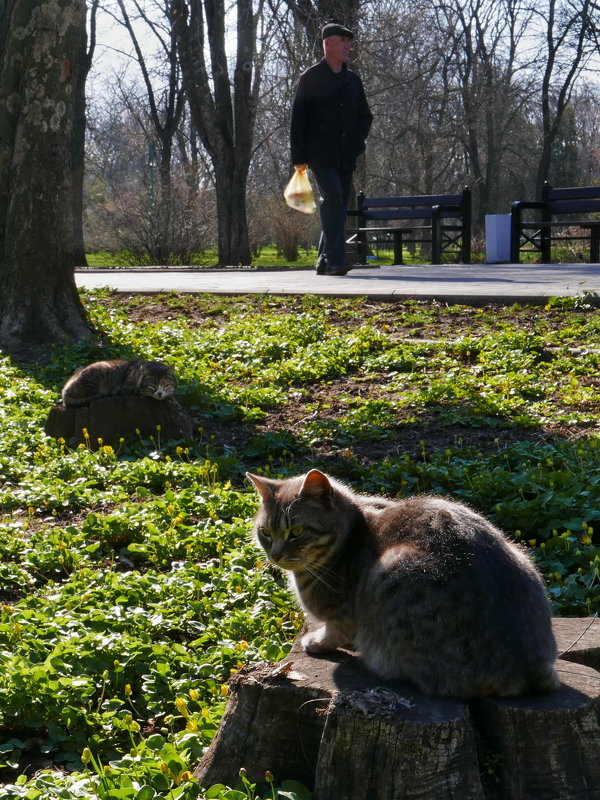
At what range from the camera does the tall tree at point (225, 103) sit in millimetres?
22141

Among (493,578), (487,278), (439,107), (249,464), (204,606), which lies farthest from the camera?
(439,107)

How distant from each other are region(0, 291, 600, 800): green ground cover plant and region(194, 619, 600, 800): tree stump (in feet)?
0.50

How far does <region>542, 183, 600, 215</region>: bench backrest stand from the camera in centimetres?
1789

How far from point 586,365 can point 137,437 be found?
390 cm

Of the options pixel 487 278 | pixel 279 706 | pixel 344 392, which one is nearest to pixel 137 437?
pixel 344 392

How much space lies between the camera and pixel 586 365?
8.16 metres

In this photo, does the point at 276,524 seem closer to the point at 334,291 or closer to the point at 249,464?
the point at 249,464

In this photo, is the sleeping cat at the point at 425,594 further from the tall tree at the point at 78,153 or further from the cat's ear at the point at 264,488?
the tall tree at the point at 78,153

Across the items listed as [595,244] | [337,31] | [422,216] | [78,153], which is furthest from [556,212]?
[78,153]

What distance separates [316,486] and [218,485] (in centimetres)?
295

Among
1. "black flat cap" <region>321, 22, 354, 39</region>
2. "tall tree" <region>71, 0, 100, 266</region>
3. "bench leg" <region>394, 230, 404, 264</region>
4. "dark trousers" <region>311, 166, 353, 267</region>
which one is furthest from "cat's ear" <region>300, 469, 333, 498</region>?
"tall tree" <region>71, 0, 100, 266</region>

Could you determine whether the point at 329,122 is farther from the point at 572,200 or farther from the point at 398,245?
the point at 572,200

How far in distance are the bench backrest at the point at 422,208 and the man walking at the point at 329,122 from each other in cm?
580

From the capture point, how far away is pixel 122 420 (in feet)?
24.2
